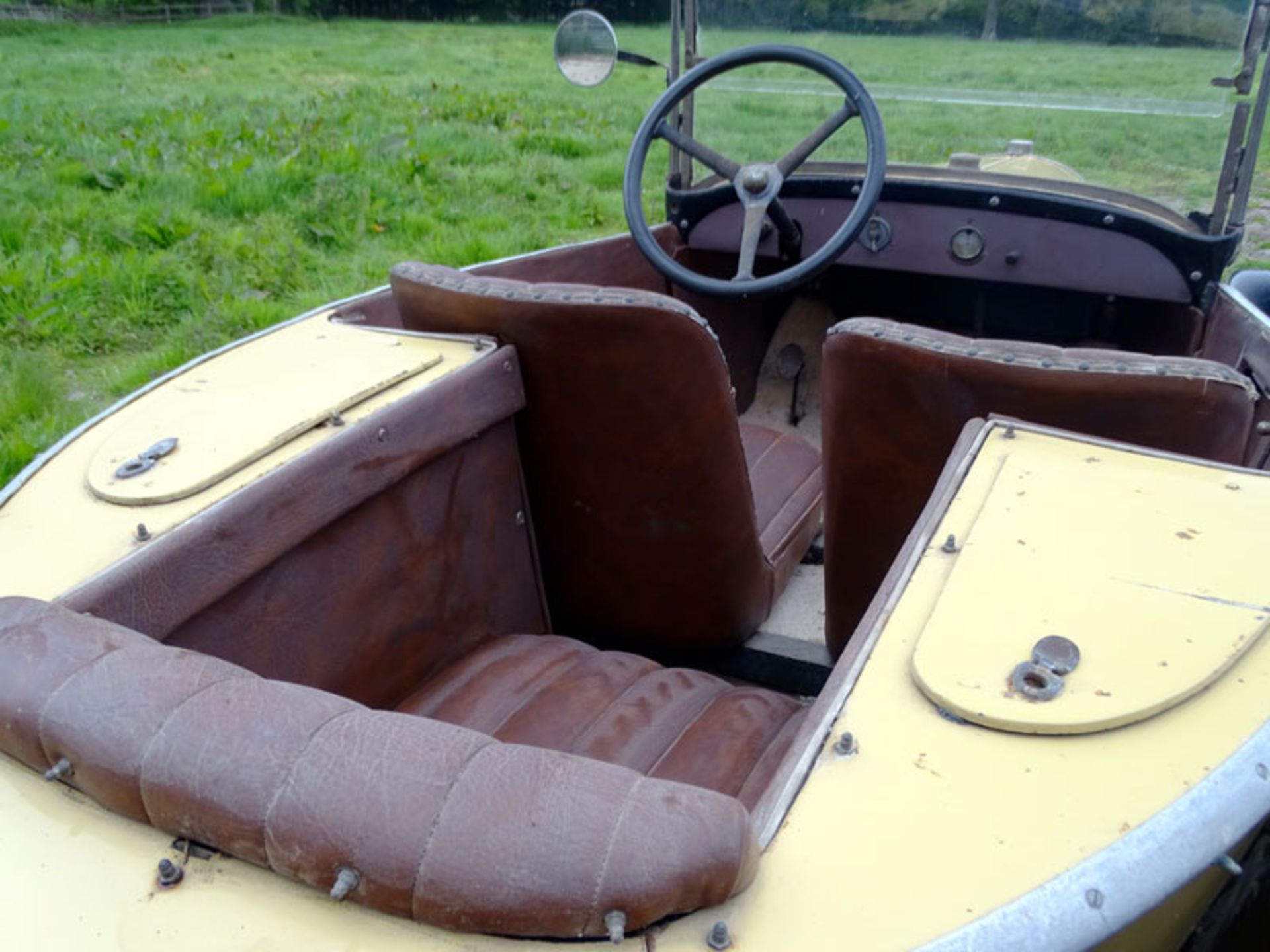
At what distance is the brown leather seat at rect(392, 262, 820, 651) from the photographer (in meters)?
1.79

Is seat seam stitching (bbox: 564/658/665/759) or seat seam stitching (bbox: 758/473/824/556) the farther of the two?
seat seam stitching (bbox: 758/473/824/556)

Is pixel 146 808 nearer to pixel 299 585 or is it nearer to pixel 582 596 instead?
pixel 299 585

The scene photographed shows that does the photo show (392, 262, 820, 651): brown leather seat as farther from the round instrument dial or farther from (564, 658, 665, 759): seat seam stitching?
the round instrument dial

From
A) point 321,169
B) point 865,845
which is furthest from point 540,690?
point 321,169

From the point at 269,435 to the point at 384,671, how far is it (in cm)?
44

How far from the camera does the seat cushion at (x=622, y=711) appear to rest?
1.56 metres

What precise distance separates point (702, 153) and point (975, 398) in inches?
51.7

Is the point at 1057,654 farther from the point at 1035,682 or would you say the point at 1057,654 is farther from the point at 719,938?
the point at 719,938

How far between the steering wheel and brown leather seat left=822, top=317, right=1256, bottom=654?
0.67m

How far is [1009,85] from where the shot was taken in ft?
9.09

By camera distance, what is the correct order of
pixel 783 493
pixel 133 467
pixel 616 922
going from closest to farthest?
1. pixel 616 922
2. pixel 133 467
3. pixel 783 493

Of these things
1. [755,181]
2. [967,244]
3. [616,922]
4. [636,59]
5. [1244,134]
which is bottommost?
[616,922]

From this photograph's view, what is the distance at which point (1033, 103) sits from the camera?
2781mm

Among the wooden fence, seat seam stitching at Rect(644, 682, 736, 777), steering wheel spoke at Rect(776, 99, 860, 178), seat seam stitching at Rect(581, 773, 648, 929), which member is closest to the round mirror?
steering wheel spoke at Rect(776, 99, 860, 178)
